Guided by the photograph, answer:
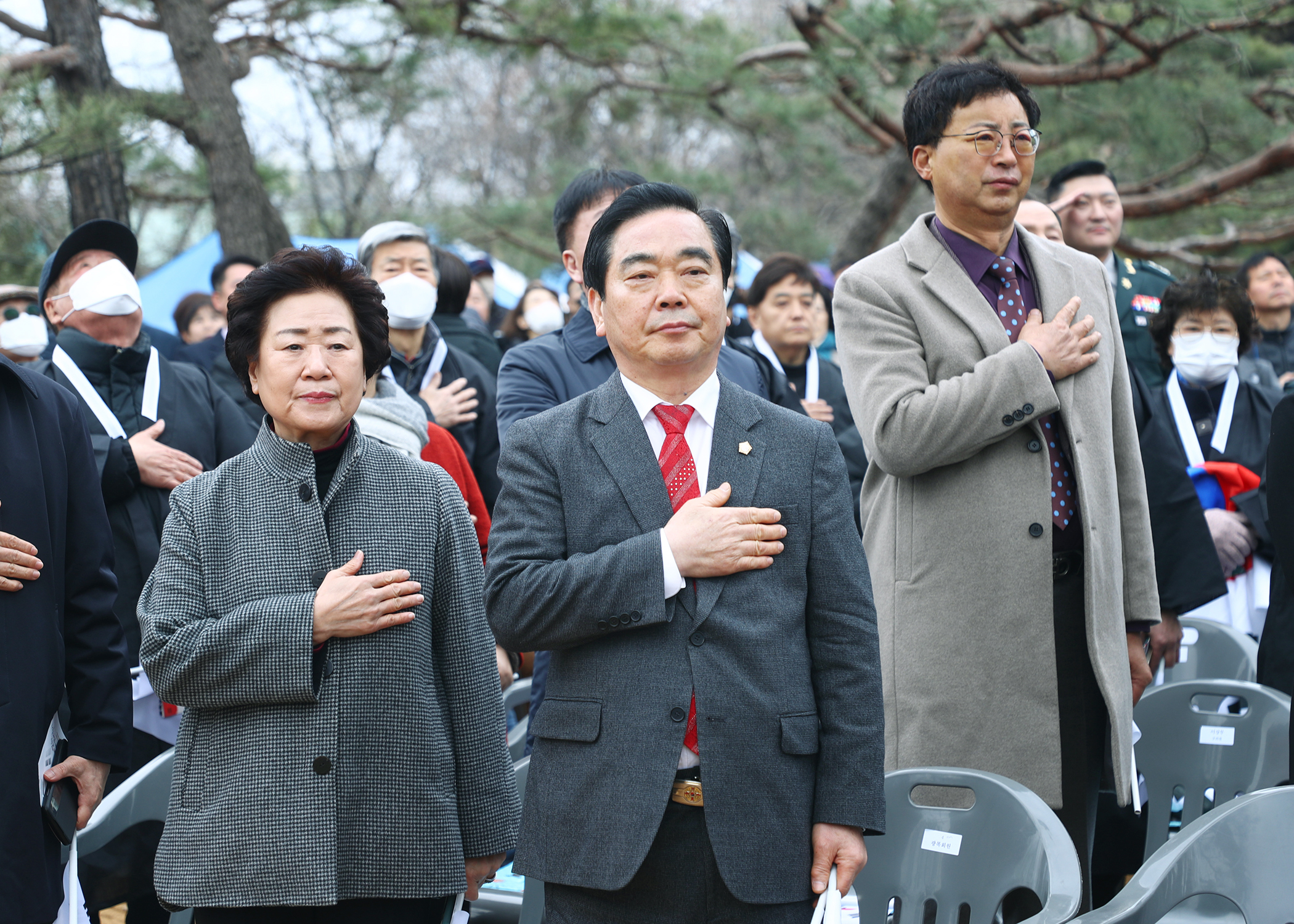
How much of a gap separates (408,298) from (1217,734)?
2605mm

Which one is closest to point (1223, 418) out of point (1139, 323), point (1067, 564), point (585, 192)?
point (1139, 323)

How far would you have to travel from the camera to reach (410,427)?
3.03 m

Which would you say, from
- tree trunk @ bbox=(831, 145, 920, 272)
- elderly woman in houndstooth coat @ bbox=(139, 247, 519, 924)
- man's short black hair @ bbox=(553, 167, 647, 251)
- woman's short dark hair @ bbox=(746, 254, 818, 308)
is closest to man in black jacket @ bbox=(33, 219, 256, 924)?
elderly woman in houndstooth coat @ bbox=(139, 247, 519, 924)

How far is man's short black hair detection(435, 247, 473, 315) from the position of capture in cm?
468

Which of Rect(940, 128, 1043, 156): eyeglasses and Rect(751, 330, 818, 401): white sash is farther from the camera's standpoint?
Rect(751, 330, 818, 401): white sash

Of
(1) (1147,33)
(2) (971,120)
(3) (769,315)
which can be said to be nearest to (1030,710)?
(2) (971,120)

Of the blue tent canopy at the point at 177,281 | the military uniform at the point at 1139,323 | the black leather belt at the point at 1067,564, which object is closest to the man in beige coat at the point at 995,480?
the black leather belt at the point at 1067,564

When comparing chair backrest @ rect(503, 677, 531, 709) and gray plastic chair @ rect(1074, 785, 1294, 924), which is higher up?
gray plastic chair @ rect(1074, 785, 1294, 924)

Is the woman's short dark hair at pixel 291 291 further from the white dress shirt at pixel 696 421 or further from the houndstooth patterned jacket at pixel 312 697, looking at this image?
the white dress shirt at pixel 696 421

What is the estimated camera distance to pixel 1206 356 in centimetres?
428

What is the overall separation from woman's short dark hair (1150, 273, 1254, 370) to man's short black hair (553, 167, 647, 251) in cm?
A: 232

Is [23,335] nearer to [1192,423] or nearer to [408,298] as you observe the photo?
[408,298]

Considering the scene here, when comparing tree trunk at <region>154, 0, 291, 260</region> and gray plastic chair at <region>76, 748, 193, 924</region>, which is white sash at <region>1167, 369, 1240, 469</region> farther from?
tree trunk at <region>154, 0, 291, 260</region>

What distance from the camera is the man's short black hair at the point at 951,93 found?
2.61 meters
